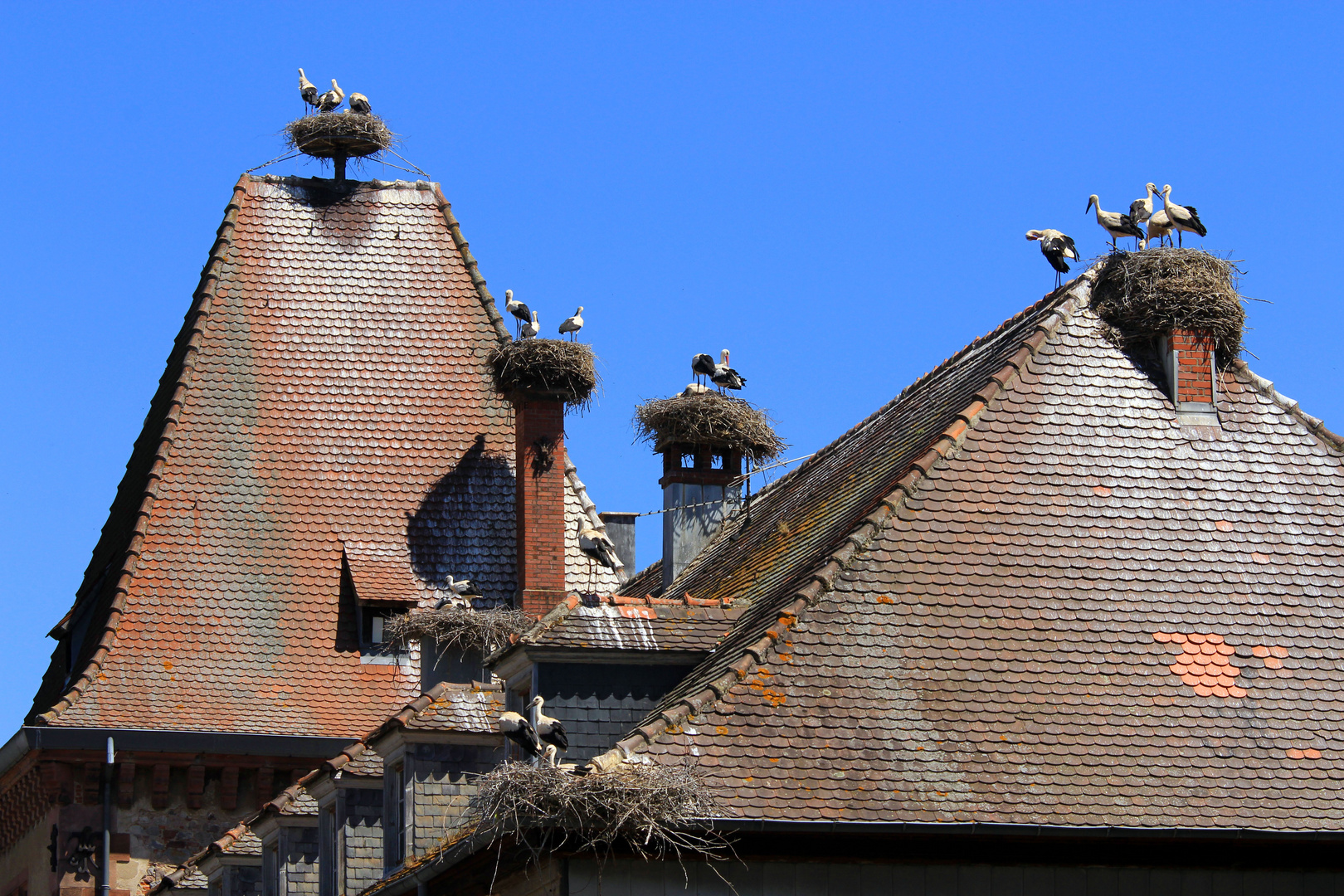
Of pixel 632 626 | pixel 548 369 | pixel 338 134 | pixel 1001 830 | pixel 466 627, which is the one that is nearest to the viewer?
pixel 1001 830

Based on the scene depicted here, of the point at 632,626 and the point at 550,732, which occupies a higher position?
the point at 632,626

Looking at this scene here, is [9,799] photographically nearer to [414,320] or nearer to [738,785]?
[414,320]

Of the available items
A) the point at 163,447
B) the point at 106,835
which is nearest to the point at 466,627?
the point at 106,835

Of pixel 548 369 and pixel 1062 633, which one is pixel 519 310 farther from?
pixel 1062 633

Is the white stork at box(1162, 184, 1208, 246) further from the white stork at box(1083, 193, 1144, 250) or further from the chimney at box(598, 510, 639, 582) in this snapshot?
the chimney at box(598, 510, 639, 582)

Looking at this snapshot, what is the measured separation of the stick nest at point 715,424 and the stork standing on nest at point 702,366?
371 millimetres

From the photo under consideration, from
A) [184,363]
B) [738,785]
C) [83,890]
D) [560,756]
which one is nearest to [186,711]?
[83,890]

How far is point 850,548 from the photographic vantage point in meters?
18.9

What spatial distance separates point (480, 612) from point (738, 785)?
35.8 ft

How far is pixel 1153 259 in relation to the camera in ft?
69.9

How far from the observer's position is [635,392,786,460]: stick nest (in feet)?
89.4

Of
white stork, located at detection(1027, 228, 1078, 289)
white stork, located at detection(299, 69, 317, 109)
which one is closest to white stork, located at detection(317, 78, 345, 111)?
white stork, located at detection(299, 69, 317, 109)

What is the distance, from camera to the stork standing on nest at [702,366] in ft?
90.9

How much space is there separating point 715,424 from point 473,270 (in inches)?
306
